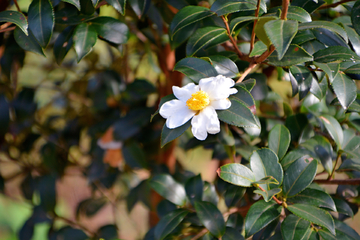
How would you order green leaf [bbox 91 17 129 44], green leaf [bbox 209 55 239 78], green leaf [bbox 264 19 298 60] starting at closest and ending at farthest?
1. green leaf [bbox 264 19 298 60]
2. green leaf [bbox 209 55 239 78]
3. green leaf [bbox 91 17 129 44]

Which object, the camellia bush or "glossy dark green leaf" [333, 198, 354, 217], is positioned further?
"glossy dark green leaf" [333, 198, 354, 217]

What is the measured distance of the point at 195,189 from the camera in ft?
2.06

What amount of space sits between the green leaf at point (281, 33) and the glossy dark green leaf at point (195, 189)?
0.37 metres

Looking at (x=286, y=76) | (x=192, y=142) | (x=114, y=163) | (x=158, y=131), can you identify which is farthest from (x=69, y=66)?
(x=286, y=76)

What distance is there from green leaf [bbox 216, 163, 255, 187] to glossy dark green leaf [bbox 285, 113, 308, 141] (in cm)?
26

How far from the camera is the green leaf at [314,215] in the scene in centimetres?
40

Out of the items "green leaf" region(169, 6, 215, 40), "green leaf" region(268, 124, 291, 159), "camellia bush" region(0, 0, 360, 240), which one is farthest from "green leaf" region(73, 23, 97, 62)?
"green leaf" region(268, 124, 291, 159)

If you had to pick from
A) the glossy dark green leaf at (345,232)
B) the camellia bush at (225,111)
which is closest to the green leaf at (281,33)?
the camellia bush at (225,111)

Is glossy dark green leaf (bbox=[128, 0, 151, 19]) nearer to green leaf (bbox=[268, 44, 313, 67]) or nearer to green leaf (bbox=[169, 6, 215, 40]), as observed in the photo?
green leaf (bbox=[169, 6, 215, 40])

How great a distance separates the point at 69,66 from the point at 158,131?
0.67 metres

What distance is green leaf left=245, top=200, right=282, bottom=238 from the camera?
41cm

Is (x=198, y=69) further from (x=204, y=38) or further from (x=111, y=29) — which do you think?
(x=111, y=29)

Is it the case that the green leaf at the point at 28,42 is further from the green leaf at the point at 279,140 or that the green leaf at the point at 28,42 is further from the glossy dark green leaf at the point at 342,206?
the glossy dark green leaf at the point at 342,206

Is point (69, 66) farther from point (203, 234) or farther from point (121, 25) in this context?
point (203, 234)
